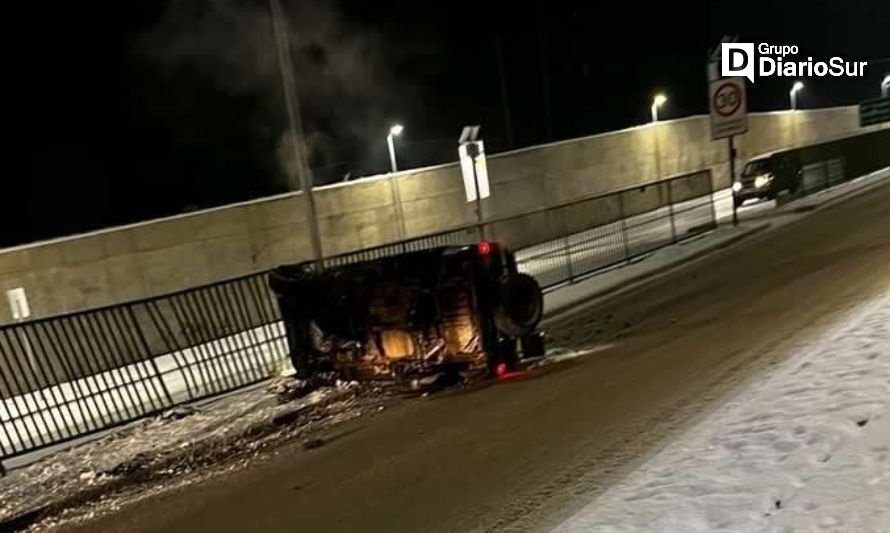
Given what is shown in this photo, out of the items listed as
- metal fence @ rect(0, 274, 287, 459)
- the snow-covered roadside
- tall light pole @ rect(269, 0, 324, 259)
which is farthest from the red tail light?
tall light pole @ rect(269, 0, 324, 259)

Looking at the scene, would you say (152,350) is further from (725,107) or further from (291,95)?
(725,107)

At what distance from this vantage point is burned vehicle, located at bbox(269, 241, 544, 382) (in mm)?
8125

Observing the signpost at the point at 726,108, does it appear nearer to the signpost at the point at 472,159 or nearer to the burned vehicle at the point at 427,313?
the signpost at the point at 472,159

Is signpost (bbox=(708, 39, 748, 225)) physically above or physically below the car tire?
above

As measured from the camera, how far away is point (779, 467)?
4531mm

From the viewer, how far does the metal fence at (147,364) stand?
9.08 m

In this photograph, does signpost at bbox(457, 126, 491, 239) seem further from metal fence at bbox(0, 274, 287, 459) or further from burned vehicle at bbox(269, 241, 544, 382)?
burned vehicle at bbox(269, 241, 544, 382)

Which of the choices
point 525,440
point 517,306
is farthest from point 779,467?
point 517,306

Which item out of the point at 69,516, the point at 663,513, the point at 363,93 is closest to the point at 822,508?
the point at 663,513

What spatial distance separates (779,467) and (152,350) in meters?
8.04

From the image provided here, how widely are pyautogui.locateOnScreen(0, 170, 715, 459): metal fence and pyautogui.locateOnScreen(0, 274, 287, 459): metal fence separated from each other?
0.02 metres

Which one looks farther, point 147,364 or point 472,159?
point 472,159

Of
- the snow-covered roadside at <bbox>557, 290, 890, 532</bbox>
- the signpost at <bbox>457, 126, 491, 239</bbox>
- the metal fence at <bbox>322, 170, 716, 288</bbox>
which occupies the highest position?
the signpost at <bbox>457, 126, 491, 239</bbox>

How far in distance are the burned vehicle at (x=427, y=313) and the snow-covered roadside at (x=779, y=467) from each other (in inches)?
105
